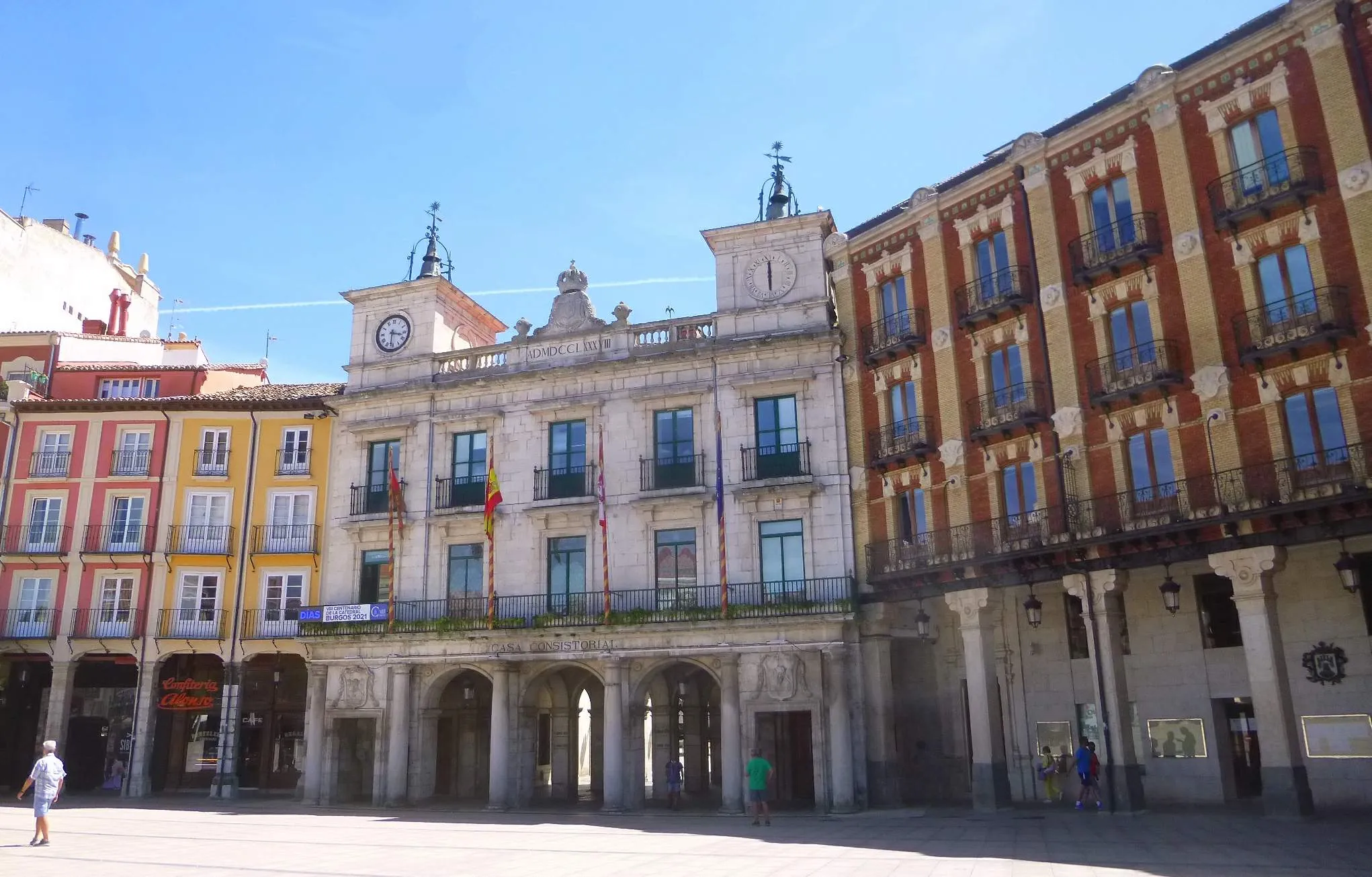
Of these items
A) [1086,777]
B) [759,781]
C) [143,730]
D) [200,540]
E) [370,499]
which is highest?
[370,499]

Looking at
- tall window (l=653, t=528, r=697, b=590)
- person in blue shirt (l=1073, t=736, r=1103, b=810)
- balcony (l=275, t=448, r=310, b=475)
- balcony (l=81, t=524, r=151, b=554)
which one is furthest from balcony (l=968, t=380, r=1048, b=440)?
balcony (l=81, t=524, r=151, b=554)

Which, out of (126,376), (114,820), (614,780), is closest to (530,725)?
(614,780)

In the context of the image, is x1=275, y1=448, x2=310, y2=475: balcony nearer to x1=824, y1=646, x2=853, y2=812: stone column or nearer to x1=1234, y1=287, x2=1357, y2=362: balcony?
x1=824, y1=646, x2=853, y2=812: stone column

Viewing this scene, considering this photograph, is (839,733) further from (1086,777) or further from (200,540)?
(200,540)

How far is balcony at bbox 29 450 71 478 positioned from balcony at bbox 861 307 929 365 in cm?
3063

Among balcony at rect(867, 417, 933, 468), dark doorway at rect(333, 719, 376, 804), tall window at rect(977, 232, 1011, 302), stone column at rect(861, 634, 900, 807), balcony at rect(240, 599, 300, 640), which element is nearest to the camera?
tall window at rect(977, 232, 1011, 302)

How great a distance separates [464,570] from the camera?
115 feet

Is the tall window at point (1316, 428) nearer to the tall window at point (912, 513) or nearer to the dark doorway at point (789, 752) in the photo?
the tall window at point (912, 513)

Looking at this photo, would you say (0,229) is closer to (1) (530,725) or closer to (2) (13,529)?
(2) (13,529)

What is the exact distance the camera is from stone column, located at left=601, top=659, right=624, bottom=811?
30.4 meters

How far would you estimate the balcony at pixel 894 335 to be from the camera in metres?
30.4

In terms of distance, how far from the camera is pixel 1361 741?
22.4 m

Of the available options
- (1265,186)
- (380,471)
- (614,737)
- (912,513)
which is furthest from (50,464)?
(1265,186)

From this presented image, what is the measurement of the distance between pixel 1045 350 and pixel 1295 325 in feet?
20.5
